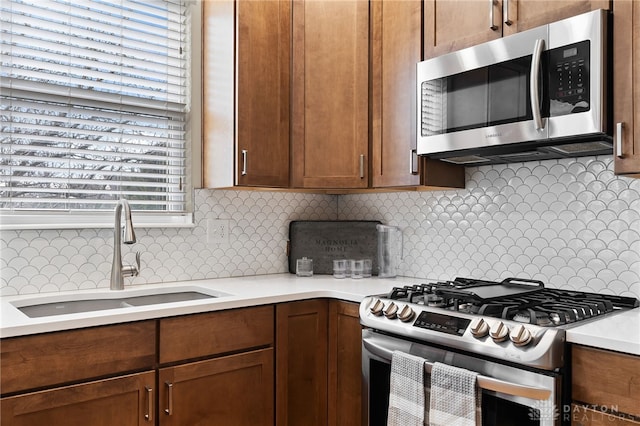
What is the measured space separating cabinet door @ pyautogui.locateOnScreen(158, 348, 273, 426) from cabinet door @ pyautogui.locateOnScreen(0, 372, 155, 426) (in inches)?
2.6

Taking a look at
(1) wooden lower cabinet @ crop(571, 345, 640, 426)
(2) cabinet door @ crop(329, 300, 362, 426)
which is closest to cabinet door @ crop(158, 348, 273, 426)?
(2) cabinet door @ crop(329, 300, 362, 426)

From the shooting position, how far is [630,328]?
143 centimetres

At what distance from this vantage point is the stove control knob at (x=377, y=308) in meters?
1.82

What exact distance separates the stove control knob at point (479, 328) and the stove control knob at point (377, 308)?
0.37m

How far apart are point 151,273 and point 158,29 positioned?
1178 millimetres

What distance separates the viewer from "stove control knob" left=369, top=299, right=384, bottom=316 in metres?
1.82

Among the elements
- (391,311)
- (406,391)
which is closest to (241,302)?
(391,311)

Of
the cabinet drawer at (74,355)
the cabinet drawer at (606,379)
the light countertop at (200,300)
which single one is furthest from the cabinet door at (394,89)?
the cabinet drawer at (74,355)

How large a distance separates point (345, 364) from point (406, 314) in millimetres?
497

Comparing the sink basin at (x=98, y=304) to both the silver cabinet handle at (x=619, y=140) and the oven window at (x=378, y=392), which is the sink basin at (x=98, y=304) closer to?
the oven window at (x=378, y=392)

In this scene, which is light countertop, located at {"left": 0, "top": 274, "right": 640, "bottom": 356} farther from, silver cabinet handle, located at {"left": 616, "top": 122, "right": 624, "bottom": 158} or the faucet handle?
silver cabinet handle, located at {"left": 616, "top": 122, "right": 624, "bottom": 158}

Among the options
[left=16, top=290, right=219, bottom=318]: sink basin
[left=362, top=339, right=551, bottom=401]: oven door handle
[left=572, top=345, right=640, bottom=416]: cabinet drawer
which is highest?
[left=16, top=290, right=219, bottom=318]: sink basin

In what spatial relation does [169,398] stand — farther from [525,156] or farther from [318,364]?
[525,156]

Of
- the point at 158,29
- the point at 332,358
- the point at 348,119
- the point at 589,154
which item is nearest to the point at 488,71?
the point at 589,154
